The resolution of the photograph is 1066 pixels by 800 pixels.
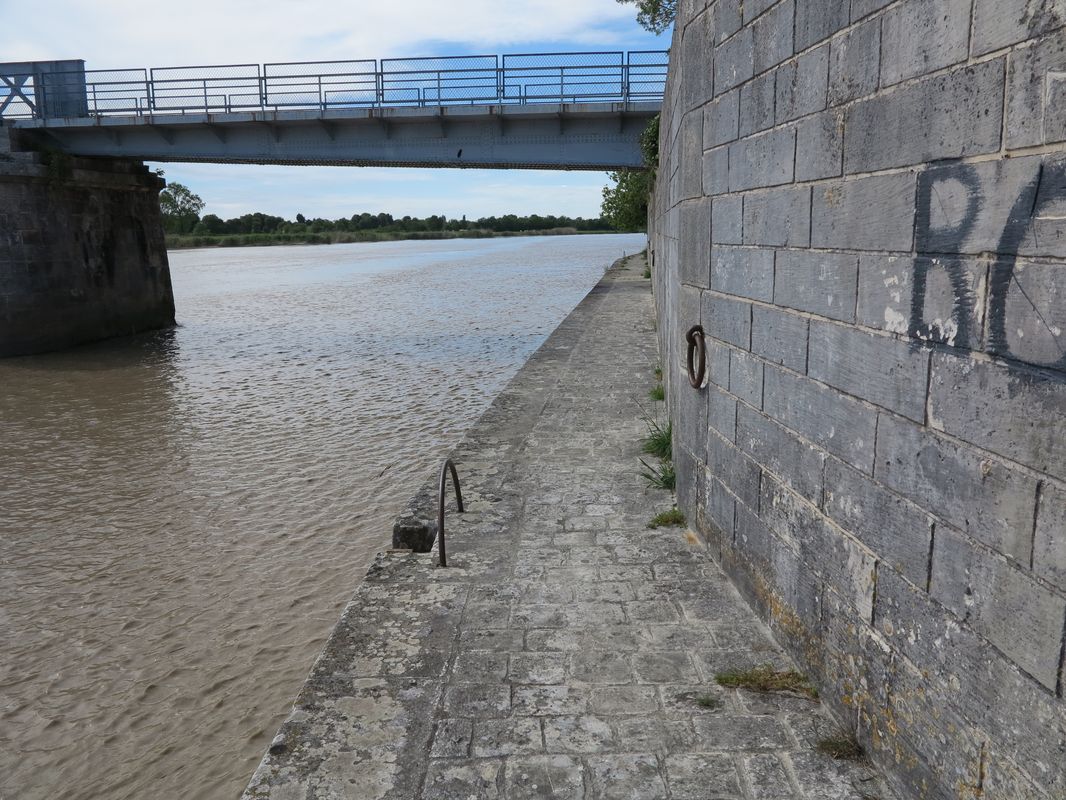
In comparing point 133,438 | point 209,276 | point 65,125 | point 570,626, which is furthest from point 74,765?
point 209,276

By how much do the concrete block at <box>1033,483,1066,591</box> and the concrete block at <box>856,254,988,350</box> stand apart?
18.1 inches

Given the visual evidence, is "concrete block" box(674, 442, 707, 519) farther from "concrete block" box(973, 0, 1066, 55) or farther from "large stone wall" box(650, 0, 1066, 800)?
"concrete block" box(973, 0, 1066, 55)


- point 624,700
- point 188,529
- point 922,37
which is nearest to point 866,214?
point 922,37

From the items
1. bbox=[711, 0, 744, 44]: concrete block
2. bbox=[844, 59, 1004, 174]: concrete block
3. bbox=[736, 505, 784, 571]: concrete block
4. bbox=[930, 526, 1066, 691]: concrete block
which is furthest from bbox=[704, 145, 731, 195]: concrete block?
bbox=[930, 526, 1066, 691]: concrete block

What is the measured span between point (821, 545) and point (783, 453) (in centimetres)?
51

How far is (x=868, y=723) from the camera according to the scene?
9.50 feet

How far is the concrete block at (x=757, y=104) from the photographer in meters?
3.71

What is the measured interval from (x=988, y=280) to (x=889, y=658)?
1.29 m

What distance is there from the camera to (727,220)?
436 cm

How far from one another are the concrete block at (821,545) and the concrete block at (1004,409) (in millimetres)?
702

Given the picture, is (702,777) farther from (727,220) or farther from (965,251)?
(727,220)

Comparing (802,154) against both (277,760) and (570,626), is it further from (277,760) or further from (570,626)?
(277,760)

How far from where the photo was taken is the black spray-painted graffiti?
1970mm

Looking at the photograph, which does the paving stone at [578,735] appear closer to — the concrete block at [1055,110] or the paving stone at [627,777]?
the paving stone at [627,777]
